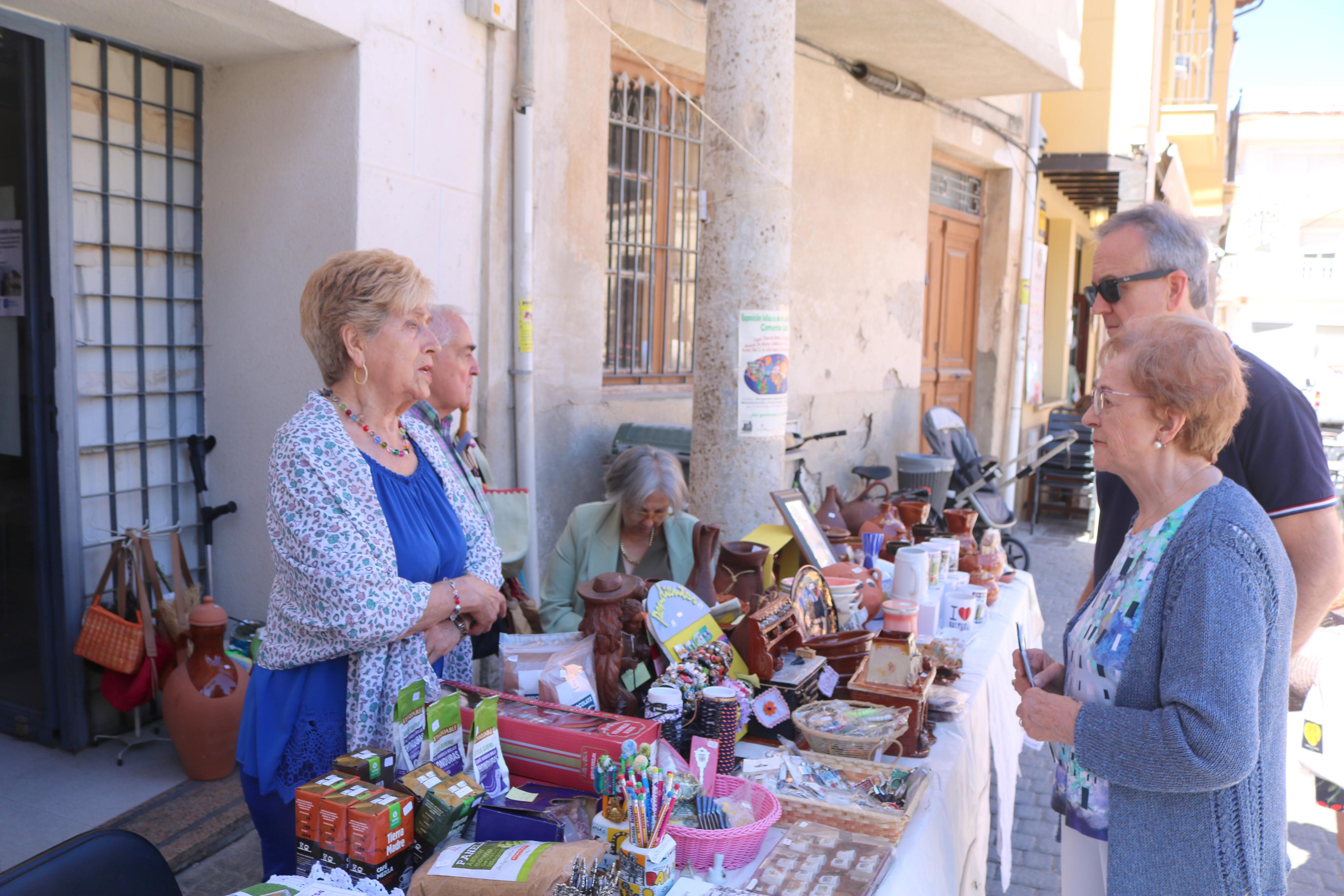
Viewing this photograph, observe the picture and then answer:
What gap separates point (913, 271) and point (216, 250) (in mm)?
5466

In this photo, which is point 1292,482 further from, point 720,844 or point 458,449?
point 458,449

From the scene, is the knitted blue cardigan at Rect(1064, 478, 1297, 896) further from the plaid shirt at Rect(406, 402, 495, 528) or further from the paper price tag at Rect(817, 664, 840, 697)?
the plaid shirt at Rect(406, 402, 495, 528)

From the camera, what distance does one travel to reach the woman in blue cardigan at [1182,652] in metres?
1.45

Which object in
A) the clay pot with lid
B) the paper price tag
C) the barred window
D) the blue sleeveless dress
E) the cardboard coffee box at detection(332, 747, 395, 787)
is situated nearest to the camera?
the cardboard coffee box at detection(332, 747, 395, 787)

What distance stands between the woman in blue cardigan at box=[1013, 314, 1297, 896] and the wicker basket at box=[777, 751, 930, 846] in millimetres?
270

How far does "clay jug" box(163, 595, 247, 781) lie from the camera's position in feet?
10.6

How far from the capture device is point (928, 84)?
7.28m

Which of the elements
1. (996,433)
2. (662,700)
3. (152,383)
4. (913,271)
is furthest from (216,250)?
(996,433)

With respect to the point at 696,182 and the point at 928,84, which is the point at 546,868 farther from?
the point at 928,84

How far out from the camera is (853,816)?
1678mm

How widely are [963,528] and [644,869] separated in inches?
97.7

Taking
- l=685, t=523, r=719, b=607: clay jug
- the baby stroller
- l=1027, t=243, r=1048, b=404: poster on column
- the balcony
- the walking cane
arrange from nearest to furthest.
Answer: l=685, t=523, r=719, b=607: clay jug < the walking cane < the balcony < the baby stroller < l=1027, t=243, r=1048, b=404: poster on column

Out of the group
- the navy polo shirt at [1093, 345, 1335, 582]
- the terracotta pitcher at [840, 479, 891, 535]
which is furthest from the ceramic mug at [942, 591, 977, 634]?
the navy polo shirt at [1093, 345, 1335, 582]

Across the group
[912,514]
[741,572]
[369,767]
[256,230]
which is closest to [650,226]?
[256,230]
